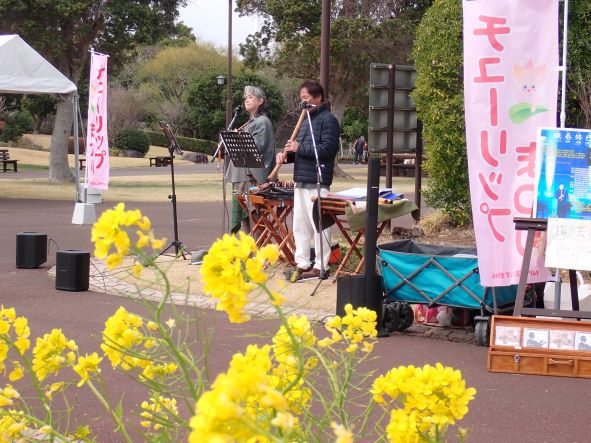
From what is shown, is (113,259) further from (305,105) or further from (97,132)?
(97,132)

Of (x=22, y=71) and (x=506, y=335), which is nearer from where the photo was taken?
(x=506, y=335)

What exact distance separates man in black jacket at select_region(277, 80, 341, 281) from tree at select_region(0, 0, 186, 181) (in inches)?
726

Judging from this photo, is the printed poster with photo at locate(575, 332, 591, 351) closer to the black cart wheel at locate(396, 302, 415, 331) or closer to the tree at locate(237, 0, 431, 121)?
the black cart wheel at locate(396, 302, 415, 331)

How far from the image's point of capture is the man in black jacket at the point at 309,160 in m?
9.85

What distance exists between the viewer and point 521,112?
293 inches

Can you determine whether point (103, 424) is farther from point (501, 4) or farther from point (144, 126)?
point (144, 126)

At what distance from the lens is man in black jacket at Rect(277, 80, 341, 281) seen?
9852 mm

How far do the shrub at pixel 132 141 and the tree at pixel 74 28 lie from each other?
28.4 metres

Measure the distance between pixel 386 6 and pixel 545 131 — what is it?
33400 millimetres

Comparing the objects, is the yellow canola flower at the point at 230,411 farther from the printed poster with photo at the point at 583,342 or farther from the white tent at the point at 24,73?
the white tent at the point at 24,73

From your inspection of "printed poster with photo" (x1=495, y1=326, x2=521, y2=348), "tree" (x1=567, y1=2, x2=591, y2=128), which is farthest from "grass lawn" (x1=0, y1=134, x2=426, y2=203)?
"printed poster with photo" (x1=495, y1=326, x2=521, y2=348)

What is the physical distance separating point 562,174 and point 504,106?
0.66 m

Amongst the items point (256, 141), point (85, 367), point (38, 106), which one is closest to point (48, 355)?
point (85, 367)

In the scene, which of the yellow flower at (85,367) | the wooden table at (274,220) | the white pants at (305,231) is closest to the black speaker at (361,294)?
the white pants at (305,231)
